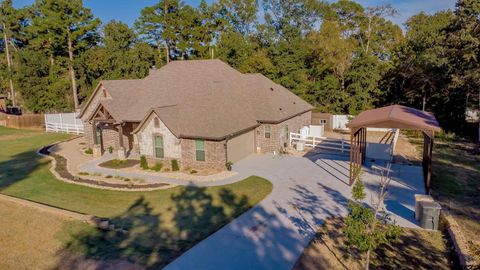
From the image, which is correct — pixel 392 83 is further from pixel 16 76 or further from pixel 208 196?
pixel 16 76

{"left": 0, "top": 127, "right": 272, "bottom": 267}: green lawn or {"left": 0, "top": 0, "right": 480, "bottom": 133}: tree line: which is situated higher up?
{"left": 0, "top": 0, "right": 480, "bottom": 133}: tree line

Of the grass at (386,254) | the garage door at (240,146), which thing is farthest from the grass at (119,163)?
the grass at (386,254)

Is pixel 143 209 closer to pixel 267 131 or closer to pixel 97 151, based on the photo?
pixel 97 151

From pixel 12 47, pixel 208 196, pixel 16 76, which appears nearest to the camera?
pixel 208 196

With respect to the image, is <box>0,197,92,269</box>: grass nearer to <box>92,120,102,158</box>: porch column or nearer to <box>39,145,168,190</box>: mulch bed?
<box>39,145,168,190</box>: mulch bed

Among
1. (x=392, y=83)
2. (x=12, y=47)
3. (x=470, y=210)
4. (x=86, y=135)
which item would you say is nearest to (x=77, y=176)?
(x=86, y=135)

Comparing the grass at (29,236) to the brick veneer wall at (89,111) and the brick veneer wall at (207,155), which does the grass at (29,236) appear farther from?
the brick veneer wall at (89,111)

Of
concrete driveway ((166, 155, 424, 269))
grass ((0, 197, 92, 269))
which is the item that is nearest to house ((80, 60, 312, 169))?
concrete driveway ((166, 155, 424, 269))
